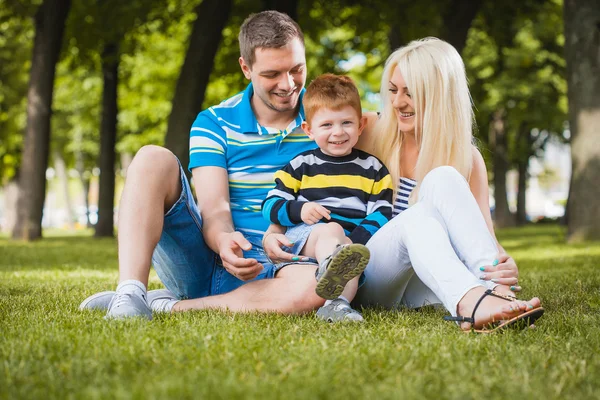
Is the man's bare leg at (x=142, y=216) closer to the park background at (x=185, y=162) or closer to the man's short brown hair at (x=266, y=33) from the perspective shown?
the park background at (x=185, y=162)

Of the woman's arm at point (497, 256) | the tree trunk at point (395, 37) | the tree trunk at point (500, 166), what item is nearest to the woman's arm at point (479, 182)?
the woman's arm at point (497, 256)

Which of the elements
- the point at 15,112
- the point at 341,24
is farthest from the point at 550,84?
the point at 15,112

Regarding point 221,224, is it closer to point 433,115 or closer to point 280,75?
point 280,75

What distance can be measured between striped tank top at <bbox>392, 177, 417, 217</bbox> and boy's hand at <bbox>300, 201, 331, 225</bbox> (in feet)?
1.85

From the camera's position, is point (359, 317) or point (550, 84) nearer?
point (359, 317)

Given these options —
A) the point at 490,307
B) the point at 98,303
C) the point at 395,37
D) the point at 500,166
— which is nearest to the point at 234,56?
the point at 395,37

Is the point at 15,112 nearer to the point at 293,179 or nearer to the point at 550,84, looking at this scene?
the point at 550,84

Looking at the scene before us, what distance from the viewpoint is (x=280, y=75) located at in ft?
14.4

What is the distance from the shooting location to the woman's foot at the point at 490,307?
131 inches

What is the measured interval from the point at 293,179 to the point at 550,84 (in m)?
21.3

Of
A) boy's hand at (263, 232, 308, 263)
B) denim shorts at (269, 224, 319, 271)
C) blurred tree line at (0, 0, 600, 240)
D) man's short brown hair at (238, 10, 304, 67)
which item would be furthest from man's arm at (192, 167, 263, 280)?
blurred tree line at (0, 0, 600, 240)

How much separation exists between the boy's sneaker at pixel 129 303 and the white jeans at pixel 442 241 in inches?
47.0

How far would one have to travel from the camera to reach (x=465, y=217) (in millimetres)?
3705

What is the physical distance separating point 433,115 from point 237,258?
54.5 inches
